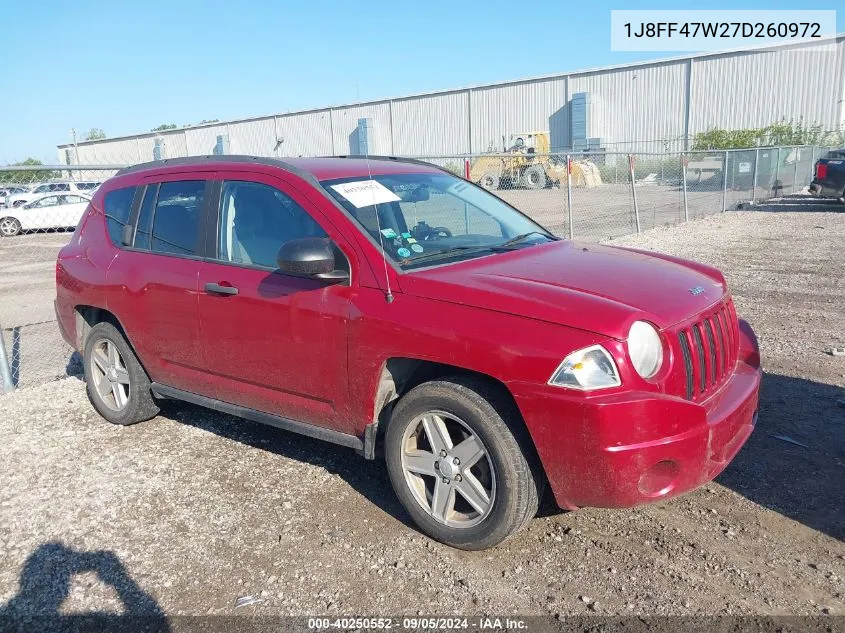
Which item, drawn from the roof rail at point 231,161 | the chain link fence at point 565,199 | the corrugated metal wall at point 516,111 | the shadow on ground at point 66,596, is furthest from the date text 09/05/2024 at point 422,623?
the corrugated metal wall at point 516,111

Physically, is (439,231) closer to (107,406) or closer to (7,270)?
(107,406)

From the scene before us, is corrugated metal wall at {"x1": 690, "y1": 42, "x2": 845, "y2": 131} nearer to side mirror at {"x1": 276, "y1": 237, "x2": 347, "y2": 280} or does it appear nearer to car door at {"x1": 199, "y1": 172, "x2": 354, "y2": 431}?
car door at {"x1": 199, "y1": 172, "x2": 354, "y2": 431}

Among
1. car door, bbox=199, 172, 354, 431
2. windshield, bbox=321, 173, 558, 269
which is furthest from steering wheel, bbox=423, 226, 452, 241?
car door, bbox=199, 172, 354, 431

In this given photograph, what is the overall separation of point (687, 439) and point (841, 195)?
18498mm

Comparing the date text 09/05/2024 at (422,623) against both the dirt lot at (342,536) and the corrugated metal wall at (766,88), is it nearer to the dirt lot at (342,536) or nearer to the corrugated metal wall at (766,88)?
the dirt lot at (342,536)

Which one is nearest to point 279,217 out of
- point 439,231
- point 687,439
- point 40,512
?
point 439,231

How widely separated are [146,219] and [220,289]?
3.66 feet

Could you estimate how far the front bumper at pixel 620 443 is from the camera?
288cm

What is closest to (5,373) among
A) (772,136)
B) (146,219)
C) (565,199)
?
(146,219)

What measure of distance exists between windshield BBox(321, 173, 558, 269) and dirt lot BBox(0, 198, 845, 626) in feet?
4.68

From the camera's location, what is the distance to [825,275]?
32.3ft

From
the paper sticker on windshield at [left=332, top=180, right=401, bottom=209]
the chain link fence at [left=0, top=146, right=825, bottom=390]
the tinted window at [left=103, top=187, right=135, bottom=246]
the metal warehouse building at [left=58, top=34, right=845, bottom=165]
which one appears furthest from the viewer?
the metal warehouse building at [left=58, top=34, right=845, bottom=165]

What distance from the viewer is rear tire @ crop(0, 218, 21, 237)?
22.7 metres

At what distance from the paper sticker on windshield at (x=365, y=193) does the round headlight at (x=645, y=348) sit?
165 centimetres
